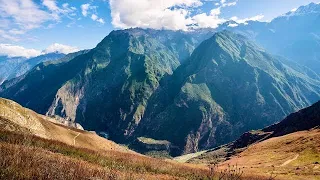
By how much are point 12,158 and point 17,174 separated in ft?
6.59

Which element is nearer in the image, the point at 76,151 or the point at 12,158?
the point at 12,158

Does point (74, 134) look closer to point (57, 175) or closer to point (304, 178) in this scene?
point (304, 178)

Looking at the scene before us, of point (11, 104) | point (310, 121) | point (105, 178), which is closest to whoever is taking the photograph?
point (105, 178)

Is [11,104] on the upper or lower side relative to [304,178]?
upper

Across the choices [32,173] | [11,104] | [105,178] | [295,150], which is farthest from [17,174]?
[295,150]

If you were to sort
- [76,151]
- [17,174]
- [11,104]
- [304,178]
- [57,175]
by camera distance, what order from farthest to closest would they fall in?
1. [11,104]
2. [304,178]
3. [76,151]
4. [57,175]
5. [17,174]

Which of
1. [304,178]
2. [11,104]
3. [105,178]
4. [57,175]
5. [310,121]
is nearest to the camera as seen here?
[57,175]

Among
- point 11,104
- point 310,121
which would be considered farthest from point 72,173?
point 310,121

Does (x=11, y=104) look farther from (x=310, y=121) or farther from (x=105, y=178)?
(x=310, y=121)

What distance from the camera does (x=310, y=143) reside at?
11138 cm

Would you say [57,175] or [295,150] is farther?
[295,150]

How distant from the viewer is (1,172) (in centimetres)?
1294

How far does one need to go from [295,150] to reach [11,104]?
8794 centimetres

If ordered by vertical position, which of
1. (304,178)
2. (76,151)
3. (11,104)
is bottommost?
(304,178)
